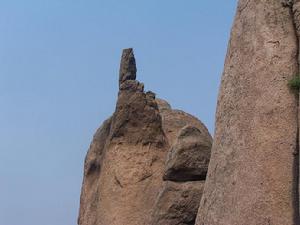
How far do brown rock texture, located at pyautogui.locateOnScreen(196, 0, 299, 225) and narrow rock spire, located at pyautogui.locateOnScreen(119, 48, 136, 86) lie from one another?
272 inches

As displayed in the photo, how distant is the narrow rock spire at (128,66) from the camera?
18.4 metres

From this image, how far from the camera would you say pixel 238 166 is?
10.7m

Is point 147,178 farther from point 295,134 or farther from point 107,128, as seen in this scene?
point 295,134

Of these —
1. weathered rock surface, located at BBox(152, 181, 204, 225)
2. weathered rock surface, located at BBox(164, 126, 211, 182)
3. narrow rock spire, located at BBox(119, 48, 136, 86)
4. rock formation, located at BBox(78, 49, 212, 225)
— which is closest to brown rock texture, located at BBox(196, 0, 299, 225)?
weathered rock surface, located at BBox(152, 181, 204, 225)

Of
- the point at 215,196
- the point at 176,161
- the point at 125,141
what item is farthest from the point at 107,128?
the point at 215,196

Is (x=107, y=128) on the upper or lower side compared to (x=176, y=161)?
upper

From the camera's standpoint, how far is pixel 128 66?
1844 centimetres

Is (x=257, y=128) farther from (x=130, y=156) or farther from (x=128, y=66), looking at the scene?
(x=128, y=66)

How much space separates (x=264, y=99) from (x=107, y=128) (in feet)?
28.0

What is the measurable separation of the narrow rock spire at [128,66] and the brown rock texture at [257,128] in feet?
22.7

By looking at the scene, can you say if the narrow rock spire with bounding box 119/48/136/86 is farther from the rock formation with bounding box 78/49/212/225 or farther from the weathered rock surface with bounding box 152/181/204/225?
the weathered rock surface with bounding box 152/181/204/225

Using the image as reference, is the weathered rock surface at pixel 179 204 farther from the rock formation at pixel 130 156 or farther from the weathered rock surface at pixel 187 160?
the rock formation at pixel 130 156

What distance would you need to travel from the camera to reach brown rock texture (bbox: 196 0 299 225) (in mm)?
10250

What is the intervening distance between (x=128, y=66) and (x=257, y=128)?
8.18 meters
